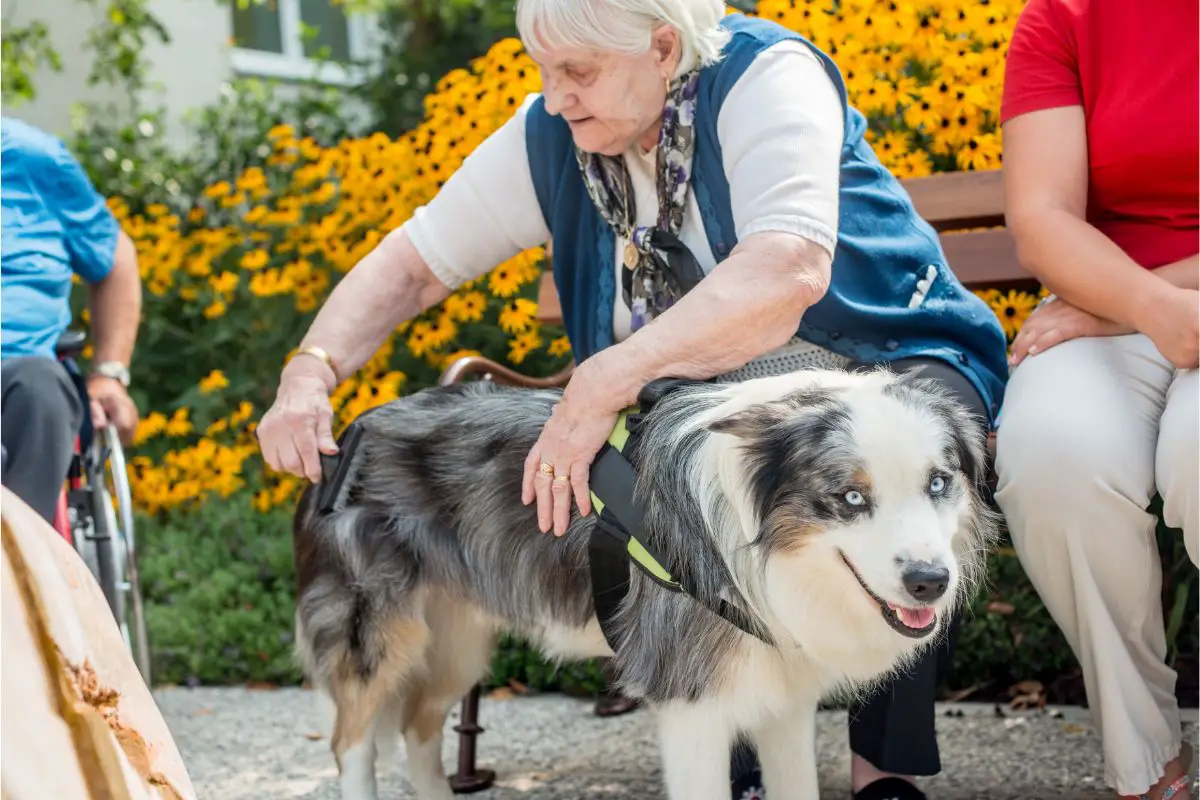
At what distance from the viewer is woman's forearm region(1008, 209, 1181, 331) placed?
8.34 feet

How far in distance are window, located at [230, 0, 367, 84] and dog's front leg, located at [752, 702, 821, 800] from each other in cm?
771

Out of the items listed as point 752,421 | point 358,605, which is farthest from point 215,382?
point 752,421

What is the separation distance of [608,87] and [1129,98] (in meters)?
1.04

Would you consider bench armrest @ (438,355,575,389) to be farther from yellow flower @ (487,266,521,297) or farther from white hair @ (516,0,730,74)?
white hair @ (516,0,730,74)

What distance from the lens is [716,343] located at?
242 centimetres

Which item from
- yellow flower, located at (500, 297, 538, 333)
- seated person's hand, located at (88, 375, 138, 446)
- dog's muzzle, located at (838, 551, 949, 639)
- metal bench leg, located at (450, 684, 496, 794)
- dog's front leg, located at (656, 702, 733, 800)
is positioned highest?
yellow flower, located at (500, 297, 538, 333)

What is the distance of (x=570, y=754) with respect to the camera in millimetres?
3641

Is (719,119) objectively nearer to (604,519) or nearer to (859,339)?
(859,339)

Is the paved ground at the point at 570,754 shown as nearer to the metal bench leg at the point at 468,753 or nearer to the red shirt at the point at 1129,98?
the metal bench leg at the point at 468,753

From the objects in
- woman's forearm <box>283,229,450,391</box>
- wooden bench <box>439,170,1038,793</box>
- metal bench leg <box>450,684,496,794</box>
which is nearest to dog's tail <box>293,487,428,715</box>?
woman's forearm <box>283,229,450,391</box>

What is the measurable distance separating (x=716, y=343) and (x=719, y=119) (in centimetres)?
48

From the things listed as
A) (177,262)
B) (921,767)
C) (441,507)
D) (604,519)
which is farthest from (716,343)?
(177,262)

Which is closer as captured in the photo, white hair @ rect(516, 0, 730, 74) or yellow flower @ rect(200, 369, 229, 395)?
white hair @ rect(516, 0, 730, 74)

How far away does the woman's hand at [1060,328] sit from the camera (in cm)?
267
